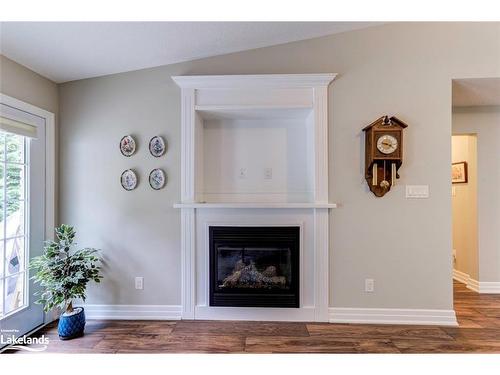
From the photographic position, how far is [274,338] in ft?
7.09

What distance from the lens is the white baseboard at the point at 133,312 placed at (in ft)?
8.21

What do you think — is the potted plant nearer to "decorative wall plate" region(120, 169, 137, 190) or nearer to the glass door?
the glass door

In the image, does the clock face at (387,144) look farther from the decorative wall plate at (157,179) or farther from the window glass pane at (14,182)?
the window glass pane at (14,182)

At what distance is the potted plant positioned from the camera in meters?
2.13

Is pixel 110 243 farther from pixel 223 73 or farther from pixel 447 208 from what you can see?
pixel 447 208

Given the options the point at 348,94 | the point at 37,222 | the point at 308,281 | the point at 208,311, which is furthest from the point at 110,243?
the point at 348,94

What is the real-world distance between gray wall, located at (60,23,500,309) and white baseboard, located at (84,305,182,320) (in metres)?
0.06

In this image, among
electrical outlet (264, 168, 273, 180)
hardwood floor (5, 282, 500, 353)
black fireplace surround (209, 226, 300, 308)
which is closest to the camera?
hardwood floor (5, 282, 500, 353)

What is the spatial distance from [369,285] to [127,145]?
2.69m

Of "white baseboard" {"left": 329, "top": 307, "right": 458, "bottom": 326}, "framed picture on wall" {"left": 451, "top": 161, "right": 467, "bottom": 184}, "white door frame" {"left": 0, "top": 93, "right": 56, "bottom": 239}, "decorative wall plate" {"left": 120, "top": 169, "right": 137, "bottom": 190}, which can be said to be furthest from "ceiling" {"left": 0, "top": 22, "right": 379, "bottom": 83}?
"white baseboard" {"left": 329, "top": 307, "right": 458, "bottom": 326}

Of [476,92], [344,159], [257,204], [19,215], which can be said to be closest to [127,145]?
[19,215]

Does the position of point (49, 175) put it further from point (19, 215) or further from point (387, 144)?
point (387, 144)

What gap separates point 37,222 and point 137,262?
961 millimetres

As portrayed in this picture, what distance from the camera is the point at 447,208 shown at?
2389mm
